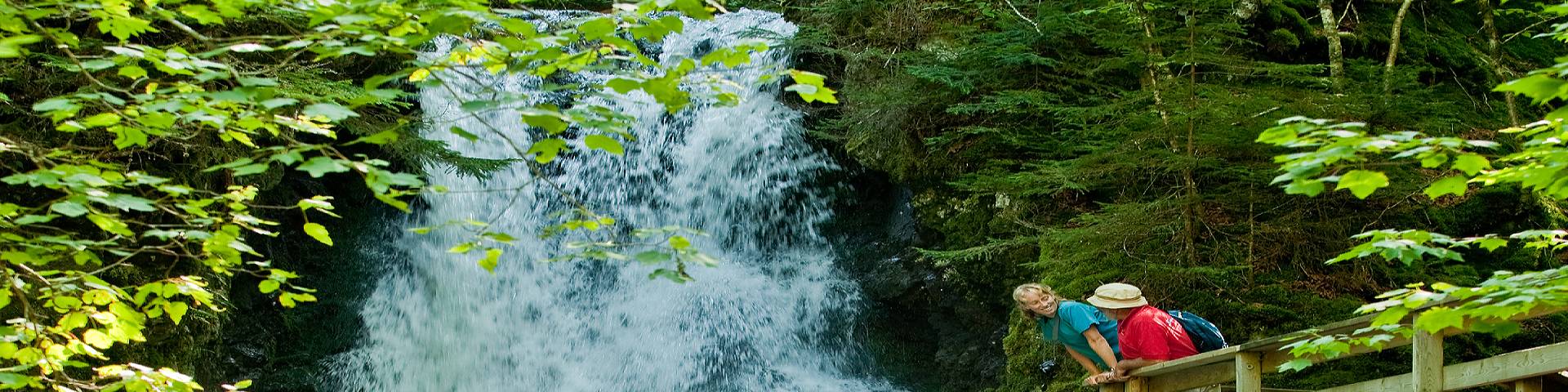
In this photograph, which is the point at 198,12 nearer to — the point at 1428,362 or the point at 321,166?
the point at 321,166

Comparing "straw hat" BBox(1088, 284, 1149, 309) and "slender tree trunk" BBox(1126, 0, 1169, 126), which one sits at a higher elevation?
"slender tree trunk" BBox(1126, 0, 1169, 126)

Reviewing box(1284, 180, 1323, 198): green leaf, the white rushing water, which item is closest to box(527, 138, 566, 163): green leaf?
box(1284, 180, 1323, 198): green leaf

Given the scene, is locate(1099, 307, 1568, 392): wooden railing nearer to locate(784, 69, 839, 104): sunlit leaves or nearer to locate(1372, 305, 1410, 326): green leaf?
locate(1372, 305, 1410, 326): green leaf

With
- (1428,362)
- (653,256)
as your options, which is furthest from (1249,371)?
(653,256)

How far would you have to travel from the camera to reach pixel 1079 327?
5.86m

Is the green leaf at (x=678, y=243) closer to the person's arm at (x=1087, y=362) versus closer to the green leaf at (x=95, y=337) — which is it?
the green leaf at (x=95, y=337)

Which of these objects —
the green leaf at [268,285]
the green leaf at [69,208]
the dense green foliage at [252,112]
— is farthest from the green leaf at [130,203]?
the green leaf at [268,285]

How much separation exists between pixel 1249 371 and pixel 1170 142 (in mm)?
3261

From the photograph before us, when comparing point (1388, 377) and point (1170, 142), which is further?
point (1170, 142)

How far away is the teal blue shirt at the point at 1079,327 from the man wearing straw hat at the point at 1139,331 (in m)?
0.07

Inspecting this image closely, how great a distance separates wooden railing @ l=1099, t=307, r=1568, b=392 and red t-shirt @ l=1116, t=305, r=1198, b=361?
163mm

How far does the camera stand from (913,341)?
11.9 meters

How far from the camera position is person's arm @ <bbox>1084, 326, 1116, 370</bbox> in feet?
18.9

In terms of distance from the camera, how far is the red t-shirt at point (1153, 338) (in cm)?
571
